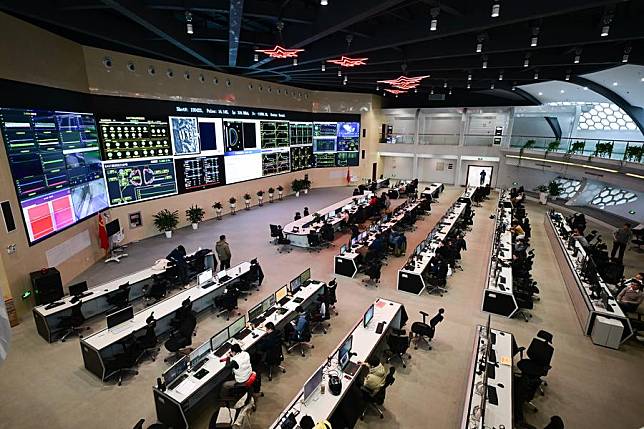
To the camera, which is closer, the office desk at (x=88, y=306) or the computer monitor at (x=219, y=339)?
the computer monitor at (x=219, y=339)

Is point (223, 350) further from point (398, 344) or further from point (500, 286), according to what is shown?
point (500, 286)

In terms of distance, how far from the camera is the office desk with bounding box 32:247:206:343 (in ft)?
23.3

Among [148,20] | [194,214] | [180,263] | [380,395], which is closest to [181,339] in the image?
[180,263]

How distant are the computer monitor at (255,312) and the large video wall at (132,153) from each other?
6350 mm

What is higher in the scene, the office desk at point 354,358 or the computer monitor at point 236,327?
the computer monitor at point 236,327

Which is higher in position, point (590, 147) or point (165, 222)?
point (590, 147)

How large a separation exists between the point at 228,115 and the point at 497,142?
18.8m

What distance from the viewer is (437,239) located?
11727mm

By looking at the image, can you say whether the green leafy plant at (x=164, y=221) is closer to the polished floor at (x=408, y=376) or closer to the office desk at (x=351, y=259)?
the polished floor at (x=408, y=376)

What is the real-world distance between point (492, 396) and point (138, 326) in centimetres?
648

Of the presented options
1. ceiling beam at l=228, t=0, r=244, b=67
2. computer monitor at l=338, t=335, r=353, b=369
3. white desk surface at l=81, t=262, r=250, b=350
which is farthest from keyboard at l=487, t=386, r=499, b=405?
ceiling beam at l=228, t=0, r=244, b=67

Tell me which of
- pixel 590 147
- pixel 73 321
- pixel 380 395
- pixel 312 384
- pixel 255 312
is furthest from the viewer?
pixel 590 147

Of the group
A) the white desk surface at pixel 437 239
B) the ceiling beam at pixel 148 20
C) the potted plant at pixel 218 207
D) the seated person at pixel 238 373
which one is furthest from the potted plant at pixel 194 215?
the seated person at pixel 238 373

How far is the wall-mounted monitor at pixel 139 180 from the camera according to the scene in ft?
39.5
